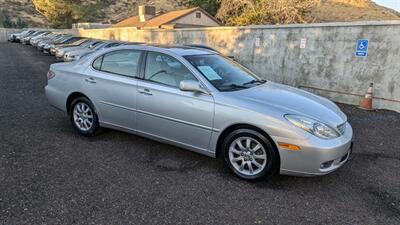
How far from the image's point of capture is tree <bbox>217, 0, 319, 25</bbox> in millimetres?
18609

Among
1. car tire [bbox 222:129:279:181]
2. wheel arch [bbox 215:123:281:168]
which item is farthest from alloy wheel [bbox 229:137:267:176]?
wheel arch [bbox 215:123:281:168]

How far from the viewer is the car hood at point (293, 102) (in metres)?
3.69

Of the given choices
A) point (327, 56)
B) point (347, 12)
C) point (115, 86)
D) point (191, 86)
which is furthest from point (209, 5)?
point (347, 12)

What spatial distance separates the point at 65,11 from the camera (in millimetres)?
50031

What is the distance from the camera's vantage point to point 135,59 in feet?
15.2

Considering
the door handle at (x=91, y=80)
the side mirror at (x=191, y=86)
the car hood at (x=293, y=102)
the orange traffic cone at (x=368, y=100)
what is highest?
the side mirror at (x=191, y=86)

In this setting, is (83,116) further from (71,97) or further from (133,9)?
(133,9)

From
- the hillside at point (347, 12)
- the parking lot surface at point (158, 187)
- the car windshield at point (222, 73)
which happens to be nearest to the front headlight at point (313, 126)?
Answer: the parking lot surface at point (158, 187)

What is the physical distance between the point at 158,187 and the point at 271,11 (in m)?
17.6

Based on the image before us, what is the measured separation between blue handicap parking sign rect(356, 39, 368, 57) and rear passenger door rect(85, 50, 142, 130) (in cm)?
613

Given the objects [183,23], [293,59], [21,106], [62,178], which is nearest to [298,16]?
[293,59]

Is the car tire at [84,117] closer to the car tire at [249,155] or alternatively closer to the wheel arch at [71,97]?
the wheel arch at [71,97]

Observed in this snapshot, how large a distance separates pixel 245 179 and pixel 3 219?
2511 mm

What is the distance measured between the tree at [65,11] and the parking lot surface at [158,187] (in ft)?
163
